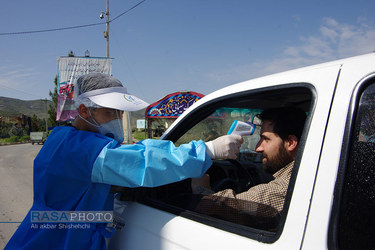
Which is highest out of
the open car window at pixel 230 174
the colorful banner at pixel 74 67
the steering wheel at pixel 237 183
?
the colorful banner at pixel 74 67

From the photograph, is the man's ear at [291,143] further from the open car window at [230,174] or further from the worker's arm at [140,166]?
the worker's arm at [140,166]

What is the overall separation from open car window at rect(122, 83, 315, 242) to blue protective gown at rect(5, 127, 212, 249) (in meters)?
0.19

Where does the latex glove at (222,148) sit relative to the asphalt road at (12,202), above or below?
above

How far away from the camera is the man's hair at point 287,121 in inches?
63.4

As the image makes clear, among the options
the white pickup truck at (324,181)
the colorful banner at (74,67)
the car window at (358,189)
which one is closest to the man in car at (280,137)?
the white pickup truck at (324,181)

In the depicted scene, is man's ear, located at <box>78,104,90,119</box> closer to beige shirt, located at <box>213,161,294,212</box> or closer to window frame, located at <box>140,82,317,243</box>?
window frame, located at <box>140,82,317,243</box>

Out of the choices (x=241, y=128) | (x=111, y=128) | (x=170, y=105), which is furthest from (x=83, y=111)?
(x=170, y=105)

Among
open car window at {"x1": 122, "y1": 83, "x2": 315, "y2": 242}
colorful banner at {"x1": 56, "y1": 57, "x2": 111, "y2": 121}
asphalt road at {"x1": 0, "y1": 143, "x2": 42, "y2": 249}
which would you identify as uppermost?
colorful banner at {"x1": 56, "y1": 57, "x2": 111, "y2": 121}

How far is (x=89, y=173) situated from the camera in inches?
51.0

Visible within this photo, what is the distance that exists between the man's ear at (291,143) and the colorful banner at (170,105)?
860 centimetres

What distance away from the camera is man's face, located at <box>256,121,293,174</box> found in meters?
1.64

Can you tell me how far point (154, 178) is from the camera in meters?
1.25

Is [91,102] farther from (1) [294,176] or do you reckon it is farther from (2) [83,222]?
(1) [294,176]

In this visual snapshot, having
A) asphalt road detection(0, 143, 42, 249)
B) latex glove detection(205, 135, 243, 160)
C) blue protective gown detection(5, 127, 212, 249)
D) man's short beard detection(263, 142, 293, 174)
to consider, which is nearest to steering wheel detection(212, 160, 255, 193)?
man's short beard detection(263, 142, 293, 174)
